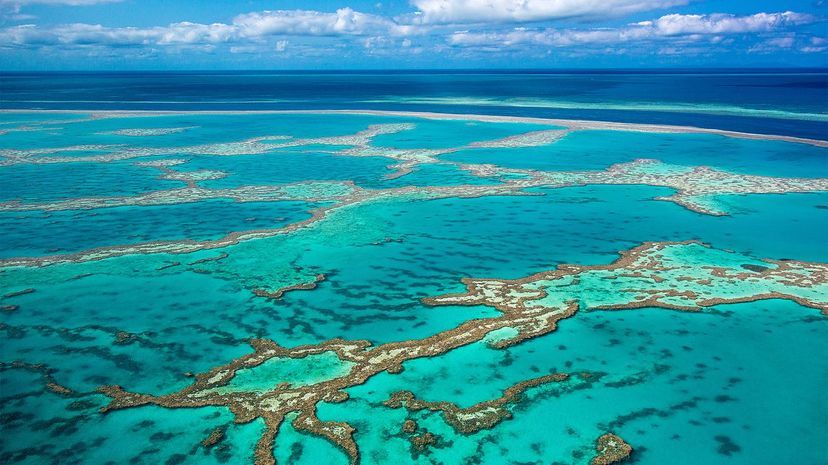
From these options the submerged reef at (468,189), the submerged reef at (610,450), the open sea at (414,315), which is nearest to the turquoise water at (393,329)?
the open sea at (414,315)

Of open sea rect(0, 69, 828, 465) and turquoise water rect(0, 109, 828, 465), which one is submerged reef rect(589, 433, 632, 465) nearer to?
open sea rect(0, 69, 828, 465)

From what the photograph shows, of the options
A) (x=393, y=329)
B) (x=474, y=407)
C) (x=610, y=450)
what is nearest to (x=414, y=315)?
(x=393, y=329)

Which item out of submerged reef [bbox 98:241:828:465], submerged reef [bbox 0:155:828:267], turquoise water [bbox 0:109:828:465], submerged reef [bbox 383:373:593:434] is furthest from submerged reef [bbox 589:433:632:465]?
submerged reef [bbox 0:155:828:267]

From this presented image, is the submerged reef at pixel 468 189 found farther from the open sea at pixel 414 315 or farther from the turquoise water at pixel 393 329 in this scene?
the turquoise water at pixel 393 329

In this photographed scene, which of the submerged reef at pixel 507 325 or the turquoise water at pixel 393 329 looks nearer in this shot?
the turquoise water at pixel 393 329

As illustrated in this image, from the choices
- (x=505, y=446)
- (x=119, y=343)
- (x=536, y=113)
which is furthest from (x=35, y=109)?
(x=505, y=446)

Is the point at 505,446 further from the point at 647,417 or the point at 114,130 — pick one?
the point at 114,130
